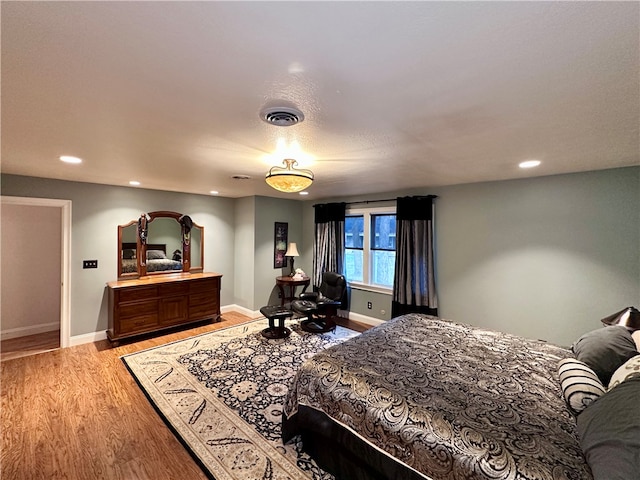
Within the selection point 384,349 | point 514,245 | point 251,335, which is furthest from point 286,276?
point 514,245

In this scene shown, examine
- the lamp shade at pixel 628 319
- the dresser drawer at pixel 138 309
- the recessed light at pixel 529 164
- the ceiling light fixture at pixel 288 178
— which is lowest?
the dresser drawer at pixel 138 309

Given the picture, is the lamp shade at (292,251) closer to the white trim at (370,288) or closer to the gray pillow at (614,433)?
the white trim at (370,288)

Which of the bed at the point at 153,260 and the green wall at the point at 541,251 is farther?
the bed at the point at 153,260

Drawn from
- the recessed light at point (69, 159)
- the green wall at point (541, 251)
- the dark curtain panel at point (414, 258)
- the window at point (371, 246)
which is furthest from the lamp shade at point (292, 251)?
the recessed light at point (69, 159)

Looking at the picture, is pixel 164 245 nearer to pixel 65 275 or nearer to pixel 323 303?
pixel 65 275

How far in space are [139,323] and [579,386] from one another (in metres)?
4.90

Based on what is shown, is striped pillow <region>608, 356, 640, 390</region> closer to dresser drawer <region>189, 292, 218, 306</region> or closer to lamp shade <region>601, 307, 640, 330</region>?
lamp shade <region>601, 307, 640, 330</region>

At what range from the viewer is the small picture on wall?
5648mm

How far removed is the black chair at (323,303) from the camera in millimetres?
4500

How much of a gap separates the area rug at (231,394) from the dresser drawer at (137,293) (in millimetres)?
834

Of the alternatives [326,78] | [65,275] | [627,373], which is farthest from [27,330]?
[627,373]

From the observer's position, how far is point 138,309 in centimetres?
409

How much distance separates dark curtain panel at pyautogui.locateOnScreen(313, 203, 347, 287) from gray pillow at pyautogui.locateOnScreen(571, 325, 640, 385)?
3.62 metres

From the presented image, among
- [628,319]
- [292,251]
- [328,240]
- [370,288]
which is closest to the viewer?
[628,319]
